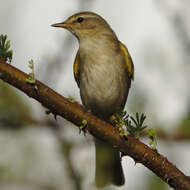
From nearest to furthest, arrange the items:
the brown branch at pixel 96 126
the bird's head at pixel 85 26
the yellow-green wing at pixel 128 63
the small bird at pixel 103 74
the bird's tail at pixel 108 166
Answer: the brown branch at pixel 96 126 → the bird's tail at pixel 108 166 → the small bird at pixel 103 74 → the yellow-green wing at pixel 128 63 → the bird's head at pixel 85 26

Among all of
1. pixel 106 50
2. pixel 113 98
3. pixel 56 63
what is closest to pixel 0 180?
pixel 56 63

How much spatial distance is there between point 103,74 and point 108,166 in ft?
4.40

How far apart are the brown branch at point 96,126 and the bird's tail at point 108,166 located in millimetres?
1789

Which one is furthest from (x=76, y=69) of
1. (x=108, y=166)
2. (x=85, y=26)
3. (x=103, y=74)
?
(x=108, y=166)

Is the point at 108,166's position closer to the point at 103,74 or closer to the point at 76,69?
the point at 103,74

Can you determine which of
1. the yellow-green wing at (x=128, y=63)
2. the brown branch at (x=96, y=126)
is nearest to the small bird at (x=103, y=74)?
the yellow-green wing at (x=128, y=63)

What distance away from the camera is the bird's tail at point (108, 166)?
185 inches

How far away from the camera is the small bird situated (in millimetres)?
4957

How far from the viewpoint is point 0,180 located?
146 inches

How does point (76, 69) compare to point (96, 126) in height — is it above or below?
above

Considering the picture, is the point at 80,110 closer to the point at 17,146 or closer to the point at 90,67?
the point at 17,146

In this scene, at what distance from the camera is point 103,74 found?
5246 millimetres

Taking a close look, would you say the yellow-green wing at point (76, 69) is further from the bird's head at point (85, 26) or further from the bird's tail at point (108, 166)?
the bird's tail at point (108, 166)

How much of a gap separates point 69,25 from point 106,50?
0.79 metres
